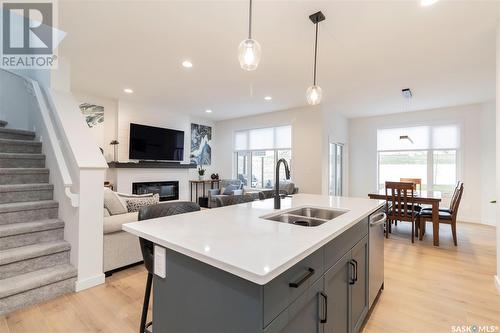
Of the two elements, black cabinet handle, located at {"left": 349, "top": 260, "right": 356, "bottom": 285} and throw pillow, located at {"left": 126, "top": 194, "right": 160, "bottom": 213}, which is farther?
throw pillow, located at {"left": 126, "top": 194, "right": 160, "bottom": 213}

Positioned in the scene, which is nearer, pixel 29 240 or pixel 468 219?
pixel 29 240

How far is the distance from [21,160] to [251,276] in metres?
3.61

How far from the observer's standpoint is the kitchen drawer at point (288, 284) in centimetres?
85

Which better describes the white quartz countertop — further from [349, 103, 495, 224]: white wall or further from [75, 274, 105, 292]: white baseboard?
[349, 103, 495, 224]: white wall

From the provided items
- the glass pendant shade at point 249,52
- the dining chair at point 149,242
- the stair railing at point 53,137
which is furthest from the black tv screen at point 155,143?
the glass pendant shade at point 249,52

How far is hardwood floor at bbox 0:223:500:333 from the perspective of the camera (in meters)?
1.83

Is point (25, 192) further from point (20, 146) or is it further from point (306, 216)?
point (306, 216)

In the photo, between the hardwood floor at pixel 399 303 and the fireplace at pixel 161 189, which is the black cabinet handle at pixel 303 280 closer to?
the hardwood floor at pixel 399 303

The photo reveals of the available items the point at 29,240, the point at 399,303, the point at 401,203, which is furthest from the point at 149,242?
the point at 401,203

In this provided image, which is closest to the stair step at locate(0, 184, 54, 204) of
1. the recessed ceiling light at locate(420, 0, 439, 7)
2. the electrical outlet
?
the electrical outlet

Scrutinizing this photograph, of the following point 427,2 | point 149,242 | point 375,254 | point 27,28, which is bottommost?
point 375,254

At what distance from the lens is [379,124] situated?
6605 millimetres

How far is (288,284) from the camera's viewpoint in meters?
0.94

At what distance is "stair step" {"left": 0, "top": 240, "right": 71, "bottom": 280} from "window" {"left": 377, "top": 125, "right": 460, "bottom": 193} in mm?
6154
